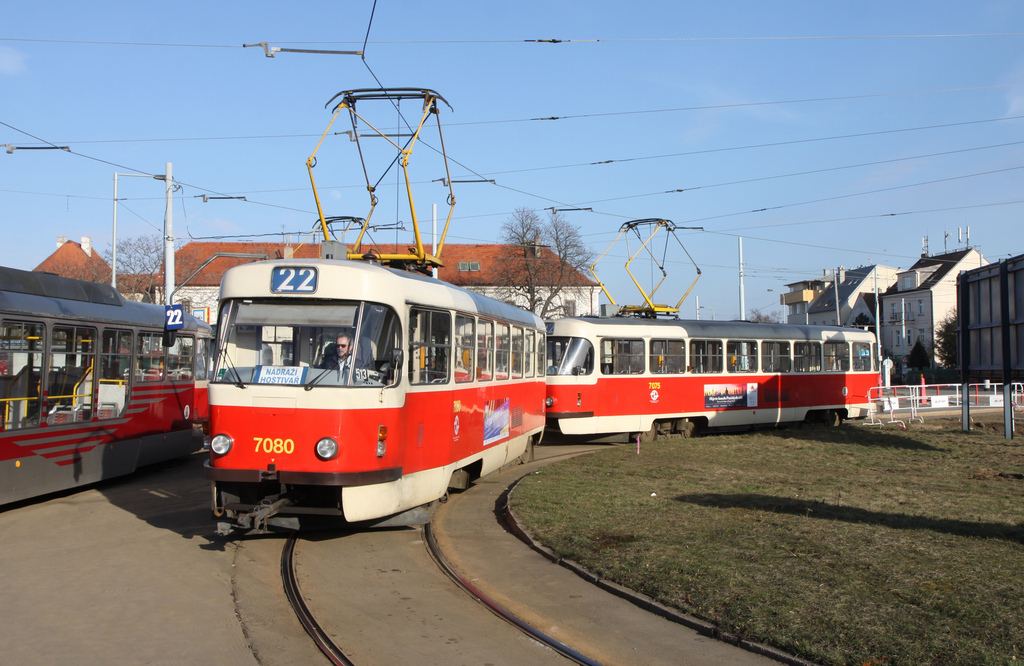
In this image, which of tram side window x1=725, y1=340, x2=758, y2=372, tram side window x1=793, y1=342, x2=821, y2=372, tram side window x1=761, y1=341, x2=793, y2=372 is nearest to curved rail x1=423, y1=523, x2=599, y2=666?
tram side window x1=725, y1=340, x2=758, y2=372

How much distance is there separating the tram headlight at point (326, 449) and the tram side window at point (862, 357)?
22.4 m

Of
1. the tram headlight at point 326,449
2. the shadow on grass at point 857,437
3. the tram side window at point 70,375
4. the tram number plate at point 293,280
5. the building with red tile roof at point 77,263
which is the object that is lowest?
the shadow on grass at point 857,437

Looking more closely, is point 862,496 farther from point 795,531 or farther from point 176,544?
point 176,544

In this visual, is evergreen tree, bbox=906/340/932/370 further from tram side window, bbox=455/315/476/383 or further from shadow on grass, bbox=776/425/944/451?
tram side window, bbox=455/315/476/383

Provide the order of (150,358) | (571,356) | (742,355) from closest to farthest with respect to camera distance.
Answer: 1. (150,358)
2. (571,356)
3. (742,355)

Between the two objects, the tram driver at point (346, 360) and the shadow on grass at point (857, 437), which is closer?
the tram driver at point (346, 360)

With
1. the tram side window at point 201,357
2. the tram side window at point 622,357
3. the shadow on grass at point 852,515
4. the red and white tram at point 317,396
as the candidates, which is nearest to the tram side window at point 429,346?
the red and white tram at point 317,396

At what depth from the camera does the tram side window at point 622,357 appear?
64.0ft

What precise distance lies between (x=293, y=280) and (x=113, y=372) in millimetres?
6523

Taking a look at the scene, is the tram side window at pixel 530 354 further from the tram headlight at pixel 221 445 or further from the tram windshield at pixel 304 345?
the tram headlight at pixel 221 445

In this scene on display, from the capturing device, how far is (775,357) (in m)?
23.5

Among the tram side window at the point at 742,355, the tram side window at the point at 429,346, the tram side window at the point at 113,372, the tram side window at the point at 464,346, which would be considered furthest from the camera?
the tram side window at the point at 742,355

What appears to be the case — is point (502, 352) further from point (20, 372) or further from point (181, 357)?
point (181, 357)

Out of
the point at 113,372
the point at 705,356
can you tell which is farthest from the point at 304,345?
the point at 705,356
